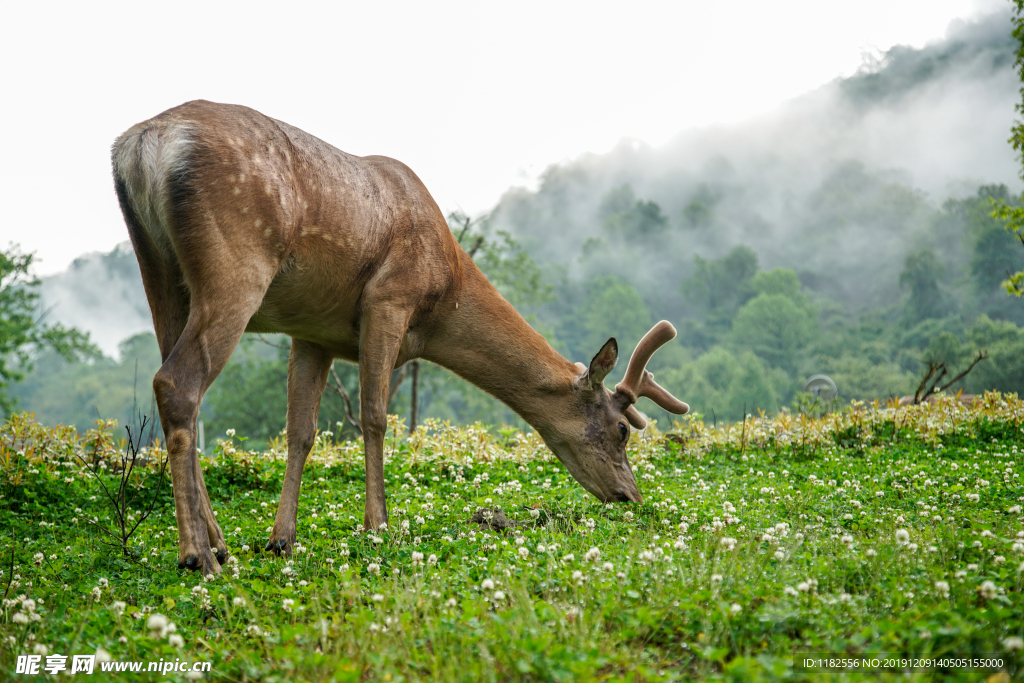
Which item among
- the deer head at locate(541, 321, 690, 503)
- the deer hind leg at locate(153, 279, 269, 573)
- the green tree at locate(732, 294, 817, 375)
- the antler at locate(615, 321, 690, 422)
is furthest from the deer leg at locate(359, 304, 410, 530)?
the green tree at locate(732, 294, 817, 375)

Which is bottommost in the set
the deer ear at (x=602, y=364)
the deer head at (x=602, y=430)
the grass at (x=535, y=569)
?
the grass at (x=535, y=569)

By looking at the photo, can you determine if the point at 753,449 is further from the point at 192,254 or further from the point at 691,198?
the point at 691,198

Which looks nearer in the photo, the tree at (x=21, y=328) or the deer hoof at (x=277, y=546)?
the deer hoof at (x=277, y=546)

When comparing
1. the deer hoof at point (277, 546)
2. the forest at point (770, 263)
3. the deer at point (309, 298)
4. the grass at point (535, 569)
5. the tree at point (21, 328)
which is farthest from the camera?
the forest at point (770, 263)

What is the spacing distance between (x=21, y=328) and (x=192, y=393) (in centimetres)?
3175

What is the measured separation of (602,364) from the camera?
580 centimetres

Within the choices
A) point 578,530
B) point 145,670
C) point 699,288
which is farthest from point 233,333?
point 699,288

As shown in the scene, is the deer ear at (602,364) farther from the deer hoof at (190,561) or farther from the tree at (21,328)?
the tree at (21,328)

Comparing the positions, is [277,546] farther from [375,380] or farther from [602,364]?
[602,364]

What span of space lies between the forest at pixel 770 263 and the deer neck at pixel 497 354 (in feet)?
75.9

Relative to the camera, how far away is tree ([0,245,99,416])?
28375 mm

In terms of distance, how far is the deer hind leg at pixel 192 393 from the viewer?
13.3 feet

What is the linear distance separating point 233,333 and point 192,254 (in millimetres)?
516

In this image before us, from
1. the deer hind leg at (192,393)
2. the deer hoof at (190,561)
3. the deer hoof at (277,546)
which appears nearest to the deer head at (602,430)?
the deer hoof at (277,546)
